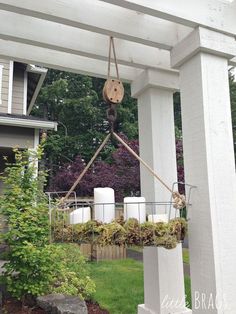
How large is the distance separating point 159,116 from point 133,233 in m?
1.10

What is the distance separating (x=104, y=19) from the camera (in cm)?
178

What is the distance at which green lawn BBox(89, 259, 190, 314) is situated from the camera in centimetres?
329

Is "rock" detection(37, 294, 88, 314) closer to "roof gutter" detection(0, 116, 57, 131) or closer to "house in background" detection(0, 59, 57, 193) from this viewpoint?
"house in background" detection(0, 59, 57, 193)

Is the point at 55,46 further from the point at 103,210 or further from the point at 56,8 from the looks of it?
the point at 103,210

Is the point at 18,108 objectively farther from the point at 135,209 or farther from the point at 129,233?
the point at 129,233

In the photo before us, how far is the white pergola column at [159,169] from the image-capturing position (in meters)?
2.19

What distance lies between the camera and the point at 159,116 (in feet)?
7.73

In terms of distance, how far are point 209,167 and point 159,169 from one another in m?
0.72

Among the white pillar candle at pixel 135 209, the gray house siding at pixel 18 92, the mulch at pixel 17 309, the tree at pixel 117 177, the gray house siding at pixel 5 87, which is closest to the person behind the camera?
the white pillar candle at pixel 135 209

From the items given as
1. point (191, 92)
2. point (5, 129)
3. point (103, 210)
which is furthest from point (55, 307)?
point (5, 129)

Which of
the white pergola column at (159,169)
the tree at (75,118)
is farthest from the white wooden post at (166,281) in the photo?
the tree at (75,118)

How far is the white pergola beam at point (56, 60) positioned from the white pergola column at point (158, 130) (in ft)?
0.57

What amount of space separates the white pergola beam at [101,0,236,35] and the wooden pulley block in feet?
1.36

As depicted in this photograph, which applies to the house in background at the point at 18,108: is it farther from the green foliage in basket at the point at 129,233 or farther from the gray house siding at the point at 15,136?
the green foliage in basket at the point at 129,233
